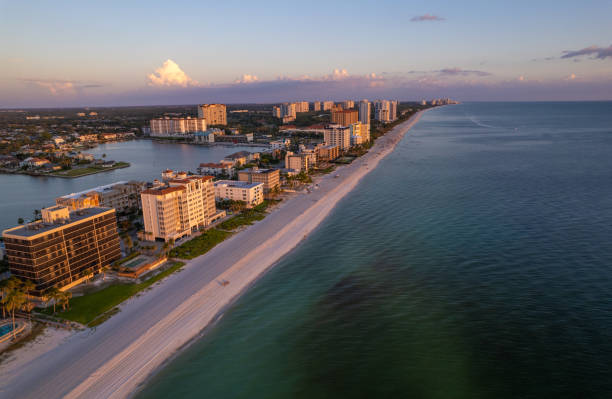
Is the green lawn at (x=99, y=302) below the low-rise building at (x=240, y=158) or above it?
below

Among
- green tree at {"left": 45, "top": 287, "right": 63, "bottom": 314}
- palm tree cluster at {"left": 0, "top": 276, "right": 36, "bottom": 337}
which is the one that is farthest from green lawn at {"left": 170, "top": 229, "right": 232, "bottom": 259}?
palm tree cluster at {"left": 0, "top": 276, "right": 36, "bottom": 337}

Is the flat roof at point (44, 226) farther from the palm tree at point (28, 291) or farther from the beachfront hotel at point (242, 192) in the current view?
the beachfront hotel at point (242, 192)

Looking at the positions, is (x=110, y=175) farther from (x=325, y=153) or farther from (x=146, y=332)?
(x=146, y=332)

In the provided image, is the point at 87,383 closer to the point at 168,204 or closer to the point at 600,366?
the point at 168,204

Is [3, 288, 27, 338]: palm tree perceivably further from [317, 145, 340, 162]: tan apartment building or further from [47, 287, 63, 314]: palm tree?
[317, 145, 340, 162]: tan apartment building

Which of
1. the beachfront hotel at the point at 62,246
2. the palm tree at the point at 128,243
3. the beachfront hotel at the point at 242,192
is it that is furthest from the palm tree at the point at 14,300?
the beachfront hotel at the point at 242,192

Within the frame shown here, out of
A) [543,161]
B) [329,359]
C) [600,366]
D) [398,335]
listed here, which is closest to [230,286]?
[329,359]

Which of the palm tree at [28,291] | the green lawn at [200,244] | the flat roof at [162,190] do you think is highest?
the flat roof at [162,190]
